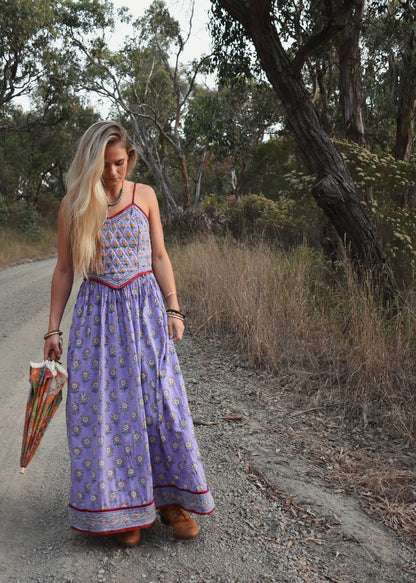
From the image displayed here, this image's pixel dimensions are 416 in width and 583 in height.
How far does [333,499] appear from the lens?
295 centimetres

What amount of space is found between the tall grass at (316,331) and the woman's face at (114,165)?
7.47ft

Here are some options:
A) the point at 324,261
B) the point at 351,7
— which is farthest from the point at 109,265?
the point at 351,7

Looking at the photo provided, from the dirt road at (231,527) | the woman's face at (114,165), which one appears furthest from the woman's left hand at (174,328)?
the dirt road at (231,527)

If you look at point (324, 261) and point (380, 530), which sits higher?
point (324, 261)

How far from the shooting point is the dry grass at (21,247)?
17.2 metres

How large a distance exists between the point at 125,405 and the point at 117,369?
16 centimetres

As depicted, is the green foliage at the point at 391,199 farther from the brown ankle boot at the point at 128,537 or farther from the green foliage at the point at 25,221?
the green foliage at the point at 25,221

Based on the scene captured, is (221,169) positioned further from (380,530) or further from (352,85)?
(380,530)

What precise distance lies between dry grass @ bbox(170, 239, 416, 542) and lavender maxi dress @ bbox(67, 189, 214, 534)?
107cm

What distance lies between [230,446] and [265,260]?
10.9ft

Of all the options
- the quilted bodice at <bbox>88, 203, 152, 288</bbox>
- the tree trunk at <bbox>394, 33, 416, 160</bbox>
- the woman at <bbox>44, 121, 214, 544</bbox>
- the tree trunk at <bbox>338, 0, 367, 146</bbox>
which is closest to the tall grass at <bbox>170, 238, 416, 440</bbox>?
the woman at <bbox>44, 121, 214, 544</bbox>

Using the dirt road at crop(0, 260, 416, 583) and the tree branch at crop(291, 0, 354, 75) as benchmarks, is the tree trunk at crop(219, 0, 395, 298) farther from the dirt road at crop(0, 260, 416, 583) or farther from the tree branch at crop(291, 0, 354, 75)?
the dirt road at crop(0, 260, 416, 583)

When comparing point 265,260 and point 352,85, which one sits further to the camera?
point 352,85

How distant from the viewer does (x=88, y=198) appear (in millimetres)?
2432
